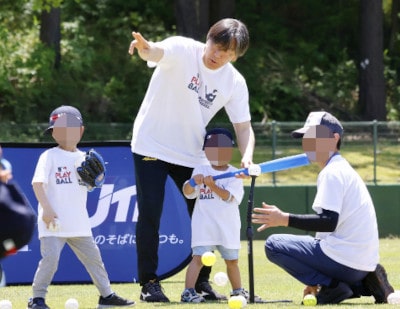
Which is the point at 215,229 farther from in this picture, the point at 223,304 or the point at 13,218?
the point at 13,218

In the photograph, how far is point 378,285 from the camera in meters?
7.89

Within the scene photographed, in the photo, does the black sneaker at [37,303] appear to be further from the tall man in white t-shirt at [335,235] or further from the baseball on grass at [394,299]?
the baseball on grass at [394,299]

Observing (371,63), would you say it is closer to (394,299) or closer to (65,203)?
(394,299)

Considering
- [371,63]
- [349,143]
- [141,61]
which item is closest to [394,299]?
[349,143]

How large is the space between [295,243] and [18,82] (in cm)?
1621

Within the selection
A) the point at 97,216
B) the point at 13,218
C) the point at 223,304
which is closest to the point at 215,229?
the point at 223,304

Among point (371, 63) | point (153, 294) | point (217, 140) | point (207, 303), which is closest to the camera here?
point (207, 303)

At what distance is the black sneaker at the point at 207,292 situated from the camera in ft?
28.2

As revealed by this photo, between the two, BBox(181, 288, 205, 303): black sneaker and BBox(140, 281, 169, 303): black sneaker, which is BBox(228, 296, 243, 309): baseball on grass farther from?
BBox(140, 281, 169, 303): black sneaker

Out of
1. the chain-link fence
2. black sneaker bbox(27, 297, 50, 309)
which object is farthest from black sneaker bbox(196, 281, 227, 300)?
the chain-link fence

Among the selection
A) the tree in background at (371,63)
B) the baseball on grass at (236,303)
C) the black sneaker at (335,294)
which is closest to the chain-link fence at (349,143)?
the tree in background at (371,63)

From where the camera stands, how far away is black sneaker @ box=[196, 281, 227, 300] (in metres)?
8.59

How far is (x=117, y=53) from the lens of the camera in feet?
86.7

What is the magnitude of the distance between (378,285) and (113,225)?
3416 millimetres
